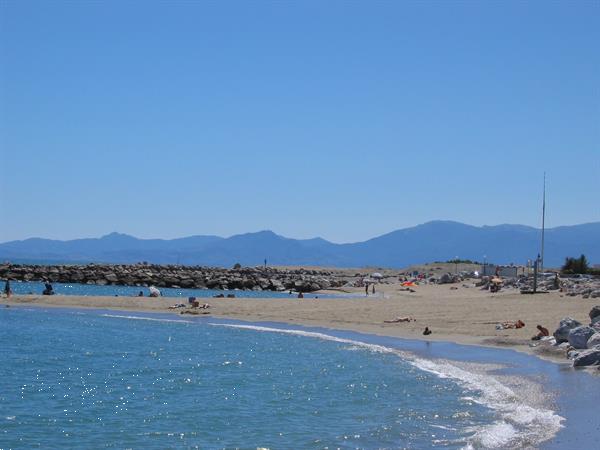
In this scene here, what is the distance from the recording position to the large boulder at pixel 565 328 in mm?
24812

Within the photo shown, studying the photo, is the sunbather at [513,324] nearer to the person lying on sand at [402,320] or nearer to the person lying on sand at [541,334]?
the person lying on sand at [541,334]

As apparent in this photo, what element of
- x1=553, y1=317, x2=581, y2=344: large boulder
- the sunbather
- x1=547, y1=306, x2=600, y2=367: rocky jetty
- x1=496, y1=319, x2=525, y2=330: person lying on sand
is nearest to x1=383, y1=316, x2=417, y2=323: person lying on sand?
the sunbather

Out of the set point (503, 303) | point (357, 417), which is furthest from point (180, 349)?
point (503, 303)

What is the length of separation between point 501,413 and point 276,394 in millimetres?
5192

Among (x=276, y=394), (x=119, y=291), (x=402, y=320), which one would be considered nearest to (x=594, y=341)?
(x=276, y=394)

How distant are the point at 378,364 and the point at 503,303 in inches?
800

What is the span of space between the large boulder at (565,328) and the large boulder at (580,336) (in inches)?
36.5

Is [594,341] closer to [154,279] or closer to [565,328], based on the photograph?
[565,328]

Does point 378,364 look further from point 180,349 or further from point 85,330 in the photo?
point 85,330

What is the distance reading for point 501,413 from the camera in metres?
16.2

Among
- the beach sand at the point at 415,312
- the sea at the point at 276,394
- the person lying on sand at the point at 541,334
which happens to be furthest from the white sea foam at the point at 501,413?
the person lying on sand at the point at 541,334

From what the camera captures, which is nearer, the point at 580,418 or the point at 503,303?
the point at 580,418

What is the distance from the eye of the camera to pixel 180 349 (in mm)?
26875

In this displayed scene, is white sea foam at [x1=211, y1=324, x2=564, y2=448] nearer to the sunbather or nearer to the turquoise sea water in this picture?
the sunbather
